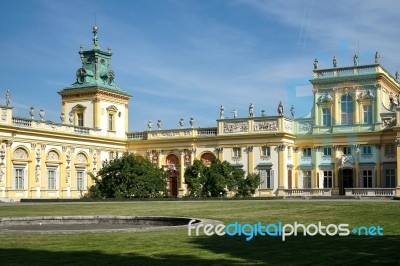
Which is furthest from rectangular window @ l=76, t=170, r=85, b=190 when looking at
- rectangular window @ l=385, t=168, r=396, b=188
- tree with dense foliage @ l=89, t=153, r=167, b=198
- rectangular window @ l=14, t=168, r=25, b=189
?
rectangular window @ l=385, t=168, r=396, b=188

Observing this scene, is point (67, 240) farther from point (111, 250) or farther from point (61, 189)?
point (61, 189)

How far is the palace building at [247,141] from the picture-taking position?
52562 mm

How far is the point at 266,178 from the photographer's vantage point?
57.7 m

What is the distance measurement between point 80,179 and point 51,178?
391cm

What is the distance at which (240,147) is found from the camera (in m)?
59.2

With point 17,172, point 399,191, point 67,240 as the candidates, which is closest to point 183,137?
point 17,172

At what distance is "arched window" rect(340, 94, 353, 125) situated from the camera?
57156 mm

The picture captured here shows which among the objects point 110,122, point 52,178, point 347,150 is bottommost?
point 52,178

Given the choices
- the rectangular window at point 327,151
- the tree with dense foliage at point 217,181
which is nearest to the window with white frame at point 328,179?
the rectangular window at point 327,151

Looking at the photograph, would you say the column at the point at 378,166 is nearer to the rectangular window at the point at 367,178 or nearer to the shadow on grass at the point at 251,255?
the rectangular window at the point at 367,178

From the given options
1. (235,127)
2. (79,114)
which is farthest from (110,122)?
(235,127)

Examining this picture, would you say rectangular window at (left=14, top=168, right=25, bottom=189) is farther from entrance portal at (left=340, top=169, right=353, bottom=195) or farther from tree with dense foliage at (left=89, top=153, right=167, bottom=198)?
entrance portal at (left=340, top=169, right=353, bottom=195)

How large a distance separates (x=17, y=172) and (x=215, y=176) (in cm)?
1611

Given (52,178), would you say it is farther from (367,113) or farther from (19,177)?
(367,113)
